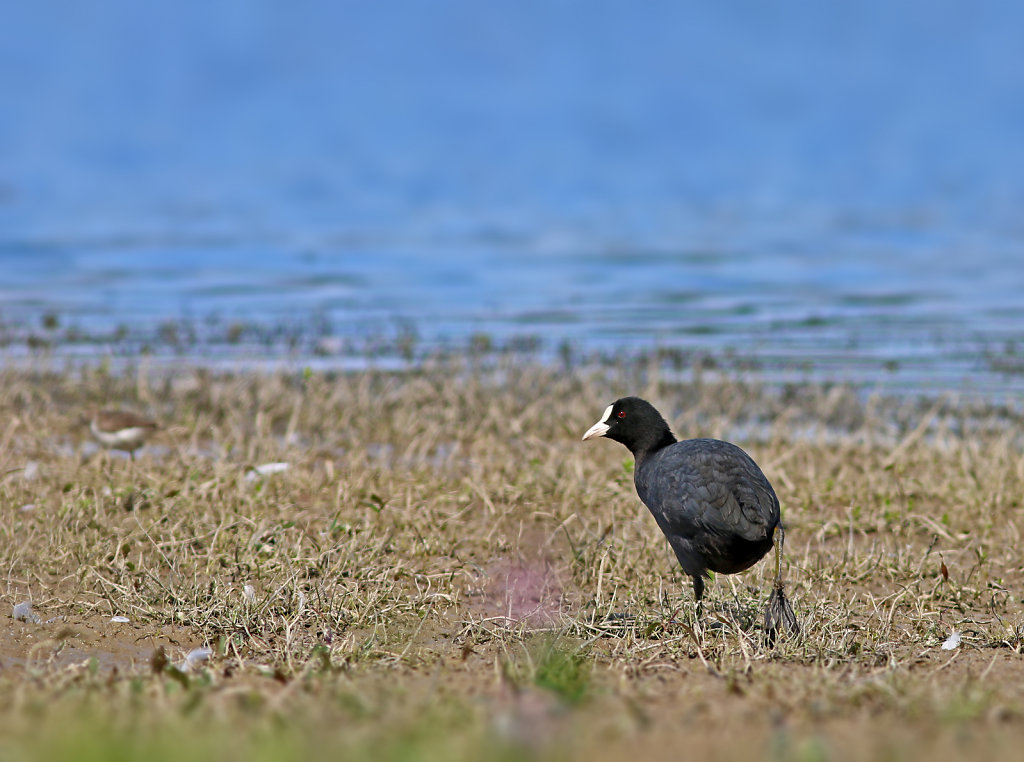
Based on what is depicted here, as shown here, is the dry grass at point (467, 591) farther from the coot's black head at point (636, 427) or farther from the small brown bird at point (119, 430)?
the coot's black head at point (636, 427)

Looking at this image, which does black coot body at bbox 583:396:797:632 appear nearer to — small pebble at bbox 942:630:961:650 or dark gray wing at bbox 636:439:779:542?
dark gray wing at bbox 636:439:779:542

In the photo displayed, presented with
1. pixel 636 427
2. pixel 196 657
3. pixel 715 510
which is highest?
pixel 636 427

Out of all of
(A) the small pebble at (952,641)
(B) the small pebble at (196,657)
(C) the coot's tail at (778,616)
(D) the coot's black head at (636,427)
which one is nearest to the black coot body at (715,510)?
(C) the coot's tail at (778,616)

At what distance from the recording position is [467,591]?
7605mm

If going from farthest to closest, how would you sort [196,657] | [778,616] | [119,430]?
1. [119,430]
2. [778,616]
3. [196,657]

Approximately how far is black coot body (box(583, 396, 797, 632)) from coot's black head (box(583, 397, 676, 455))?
471mm

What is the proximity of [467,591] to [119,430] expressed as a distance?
3.83 m

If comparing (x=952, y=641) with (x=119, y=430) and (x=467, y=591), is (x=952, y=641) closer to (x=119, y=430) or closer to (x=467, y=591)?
(x=467, y=591)

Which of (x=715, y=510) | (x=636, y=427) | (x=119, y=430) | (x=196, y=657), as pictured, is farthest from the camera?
(x=119, y=430)

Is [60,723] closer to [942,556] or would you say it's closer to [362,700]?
[362,700]

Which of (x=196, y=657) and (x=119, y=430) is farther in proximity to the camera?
(x=119, y=430)

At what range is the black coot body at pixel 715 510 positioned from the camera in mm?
6551

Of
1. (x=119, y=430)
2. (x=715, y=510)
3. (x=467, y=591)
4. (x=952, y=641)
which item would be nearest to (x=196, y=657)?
(x=467, y=591)

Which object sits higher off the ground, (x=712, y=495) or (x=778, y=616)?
(x=712, y=495)
